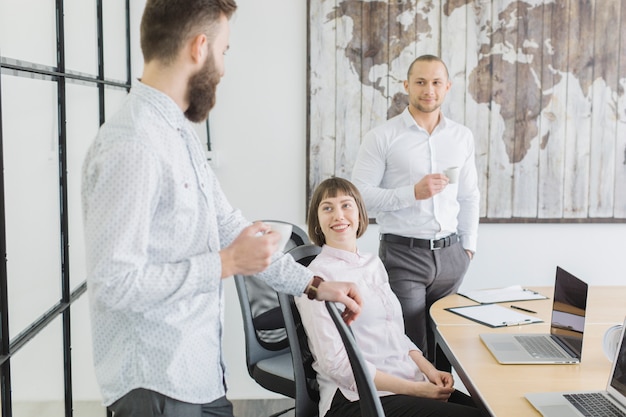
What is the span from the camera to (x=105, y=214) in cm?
124

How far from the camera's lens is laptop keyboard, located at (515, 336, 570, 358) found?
1.93 m

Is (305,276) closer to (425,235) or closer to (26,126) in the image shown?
(26,126)

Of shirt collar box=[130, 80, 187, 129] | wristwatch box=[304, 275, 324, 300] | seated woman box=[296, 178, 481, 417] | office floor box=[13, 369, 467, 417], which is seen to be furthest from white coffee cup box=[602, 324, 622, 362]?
office floor box=[13, 369, 467, 417]

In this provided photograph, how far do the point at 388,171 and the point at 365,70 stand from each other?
0.69m

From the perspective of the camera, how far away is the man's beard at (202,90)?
1.43 metres

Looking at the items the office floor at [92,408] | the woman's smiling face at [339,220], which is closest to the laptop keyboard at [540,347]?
the woman's smiling face at [339,220]

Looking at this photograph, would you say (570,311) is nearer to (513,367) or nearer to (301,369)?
(513,367)

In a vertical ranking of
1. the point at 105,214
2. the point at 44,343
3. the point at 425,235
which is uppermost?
the point at 105,214

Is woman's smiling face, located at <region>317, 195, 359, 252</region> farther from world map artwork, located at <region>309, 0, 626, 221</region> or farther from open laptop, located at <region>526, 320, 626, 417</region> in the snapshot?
Result: world map artwork, located at <region>309, 0, 626, 221</region>

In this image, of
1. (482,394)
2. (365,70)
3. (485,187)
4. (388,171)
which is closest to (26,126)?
(482,394)

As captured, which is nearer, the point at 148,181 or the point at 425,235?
the point at 148,181

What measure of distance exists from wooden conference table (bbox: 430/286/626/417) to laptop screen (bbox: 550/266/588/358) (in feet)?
0.20

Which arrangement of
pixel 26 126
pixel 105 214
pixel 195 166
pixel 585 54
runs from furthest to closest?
pixel 585 54, pixel 26 126, pixel 195 166, pixel 105 214

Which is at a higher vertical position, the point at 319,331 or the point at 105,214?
the point at 105,214
